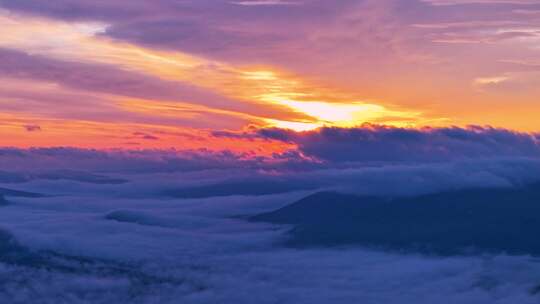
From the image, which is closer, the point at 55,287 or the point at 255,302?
the point at 255,302

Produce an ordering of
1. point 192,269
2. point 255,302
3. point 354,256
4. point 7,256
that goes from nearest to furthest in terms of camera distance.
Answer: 1. point 255,302
2. point 192,269
3. point 7,256
4. point 354,256

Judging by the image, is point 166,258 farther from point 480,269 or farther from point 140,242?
point 480,269

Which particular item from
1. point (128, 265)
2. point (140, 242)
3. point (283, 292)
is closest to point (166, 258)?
point (128, 265)

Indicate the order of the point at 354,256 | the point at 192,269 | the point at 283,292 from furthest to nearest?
the point at 354,256 < the point at 192,269 < the point at 283,292

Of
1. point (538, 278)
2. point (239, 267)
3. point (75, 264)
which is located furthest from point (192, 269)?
point (538, 278)

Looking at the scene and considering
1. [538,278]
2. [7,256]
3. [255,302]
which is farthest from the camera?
[7,256]

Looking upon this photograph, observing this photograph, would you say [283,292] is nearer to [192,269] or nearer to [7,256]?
[192,269]

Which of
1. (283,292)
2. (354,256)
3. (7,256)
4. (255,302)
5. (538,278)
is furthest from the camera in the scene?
(354,256)

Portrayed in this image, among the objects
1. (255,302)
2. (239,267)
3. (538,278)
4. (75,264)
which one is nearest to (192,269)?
(239,267)

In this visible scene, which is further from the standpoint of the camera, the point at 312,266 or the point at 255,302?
the point at 312,266
